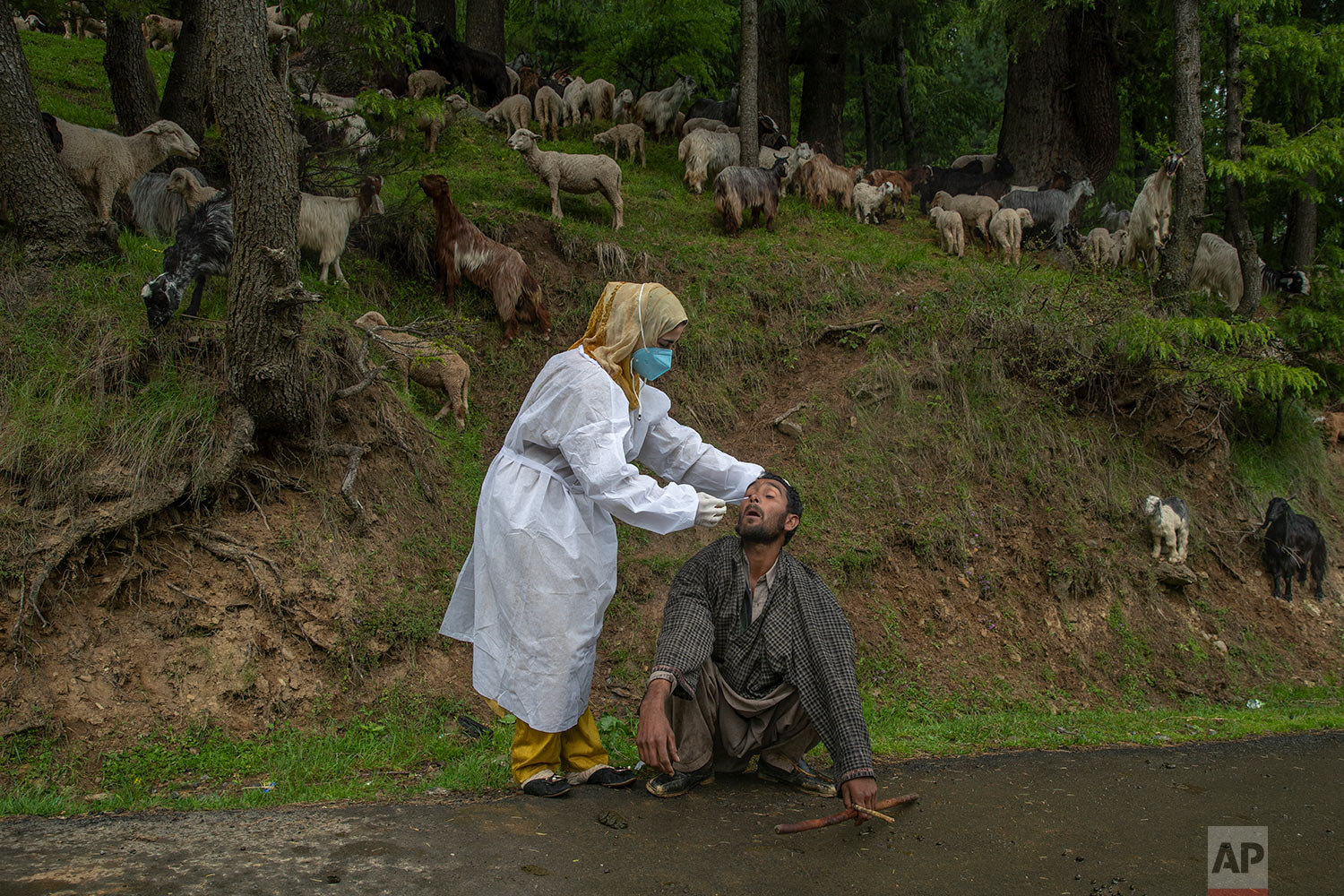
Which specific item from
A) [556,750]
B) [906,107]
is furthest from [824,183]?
[556,750]

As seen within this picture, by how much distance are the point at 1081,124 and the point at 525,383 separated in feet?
35.8

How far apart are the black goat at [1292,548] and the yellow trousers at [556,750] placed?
7.73 meters

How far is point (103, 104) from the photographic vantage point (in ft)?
39.6

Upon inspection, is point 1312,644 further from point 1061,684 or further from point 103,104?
point 103,104

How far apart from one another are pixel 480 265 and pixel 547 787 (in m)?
5.36

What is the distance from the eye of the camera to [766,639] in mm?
4035

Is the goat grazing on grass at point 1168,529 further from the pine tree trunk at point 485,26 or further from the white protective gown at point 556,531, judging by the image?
the pine tree trunk at point 485,26

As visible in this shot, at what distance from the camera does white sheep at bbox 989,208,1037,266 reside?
1220 cm

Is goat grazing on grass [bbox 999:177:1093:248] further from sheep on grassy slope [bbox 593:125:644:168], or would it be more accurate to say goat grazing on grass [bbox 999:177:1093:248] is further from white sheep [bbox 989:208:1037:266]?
sheep on grassy slope [bbox 593:125:644:168]

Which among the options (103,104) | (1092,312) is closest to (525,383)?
(1092,312)

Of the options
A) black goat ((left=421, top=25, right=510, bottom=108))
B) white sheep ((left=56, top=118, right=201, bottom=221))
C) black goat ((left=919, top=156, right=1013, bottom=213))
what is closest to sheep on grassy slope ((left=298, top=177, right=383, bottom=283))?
white sheep ((left=56, top=118, right=201, bottom=221))

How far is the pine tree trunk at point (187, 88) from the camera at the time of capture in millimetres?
9305

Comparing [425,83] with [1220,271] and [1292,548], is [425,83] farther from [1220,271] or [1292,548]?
[1292,548]

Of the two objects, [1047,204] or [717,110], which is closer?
[1047,204]
